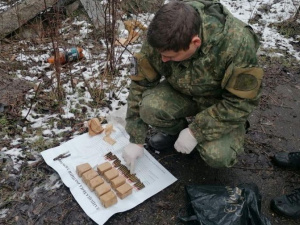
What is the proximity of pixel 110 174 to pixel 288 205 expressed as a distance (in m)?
1.24

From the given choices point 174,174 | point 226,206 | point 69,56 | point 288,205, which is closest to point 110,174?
point 174,174

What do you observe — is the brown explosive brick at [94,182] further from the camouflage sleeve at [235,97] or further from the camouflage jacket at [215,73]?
the camouflage sleeve at [235,97]

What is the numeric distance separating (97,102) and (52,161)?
31.0 inches

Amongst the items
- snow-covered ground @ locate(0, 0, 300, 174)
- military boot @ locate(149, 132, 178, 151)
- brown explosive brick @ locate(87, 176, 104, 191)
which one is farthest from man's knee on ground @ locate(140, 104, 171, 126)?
snow-covered ground @ locate(0, 0, 300, 174)

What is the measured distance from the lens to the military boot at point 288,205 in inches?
83.7

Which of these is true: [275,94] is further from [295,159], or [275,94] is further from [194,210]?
[194,210]

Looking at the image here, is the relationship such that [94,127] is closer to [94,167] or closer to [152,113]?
[94,167]

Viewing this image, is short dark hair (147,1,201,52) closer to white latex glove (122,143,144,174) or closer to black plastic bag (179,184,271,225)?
white latex glove (122,143,144,174)

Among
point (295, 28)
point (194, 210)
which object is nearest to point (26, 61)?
point (194, 210)

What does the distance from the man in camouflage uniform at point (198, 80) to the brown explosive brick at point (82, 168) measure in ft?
0.94

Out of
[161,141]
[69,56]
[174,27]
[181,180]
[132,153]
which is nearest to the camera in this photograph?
[174,27]

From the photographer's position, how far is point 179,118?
2.38m

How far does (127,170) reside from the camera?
94.8 inches

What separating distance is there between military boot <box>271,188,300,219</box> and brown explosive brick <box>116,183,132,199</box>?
1.00 meters
